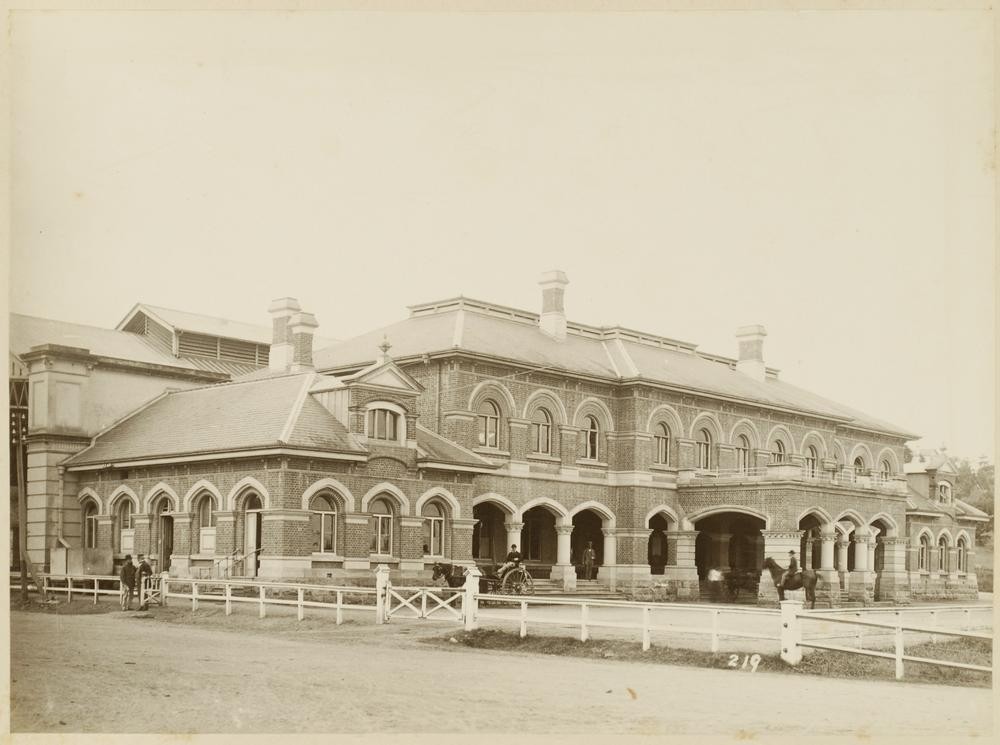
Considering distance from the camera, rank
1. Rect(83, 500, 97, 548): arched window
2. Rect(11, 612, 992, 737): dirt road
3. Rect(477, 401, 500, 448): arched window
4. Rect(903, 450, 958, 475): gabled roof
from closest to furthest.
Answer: Rect(11, 612, 992, 737): dirt road, Rect(83, 500, 97, 548): arched window, Rect(477, 401, 500, 448): arched window, Rect(903, 450, 958, 475): gabled roof

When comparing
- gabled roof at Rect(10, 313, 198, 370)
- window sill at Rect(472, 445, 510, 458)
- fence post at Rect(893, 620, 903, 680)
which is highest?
gabled roof at Rect(10, 313, 198, 370)

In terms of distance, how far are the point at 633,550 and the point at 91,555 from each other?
15918 millimetres

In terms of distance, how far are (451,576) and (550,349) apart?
10287 millimetres

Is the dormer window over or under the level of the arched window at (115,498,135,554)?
over

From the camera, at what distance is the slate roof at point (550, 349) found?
34688 mm

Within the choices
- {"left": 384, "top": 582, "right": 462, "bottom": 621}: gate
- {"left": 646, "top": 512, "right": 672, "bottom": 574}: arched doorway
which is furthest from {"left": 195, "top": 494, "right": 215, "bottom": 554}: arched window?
{"left": 646, "top": 512, "right": 672, "bottom": 574}: arched doorway

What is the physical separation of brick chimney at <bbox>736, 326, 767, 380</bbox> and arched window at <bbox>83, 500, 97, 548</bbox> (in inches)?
996

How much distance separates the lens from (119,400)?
32.3 m

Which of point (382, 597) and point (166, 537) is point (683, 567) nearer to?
point (166, 537)

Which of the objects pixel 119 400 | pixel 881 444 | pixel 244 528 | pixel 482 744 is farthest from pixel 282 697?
pixel 881 444

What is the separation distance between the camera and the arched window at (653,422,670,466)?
127 ft

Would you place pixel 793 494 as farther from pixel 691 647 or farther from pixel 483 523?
pixel 691 647

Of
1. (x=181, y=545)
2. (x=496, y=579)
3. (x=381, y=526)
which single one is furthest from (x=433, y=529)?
(x=181, y=545)

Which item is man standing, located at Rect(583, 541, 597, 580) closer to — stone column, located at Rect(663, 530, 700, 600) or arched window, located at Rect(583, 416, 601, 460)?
stone column, located at Rect(663, 530, 700, 600)
